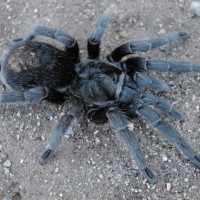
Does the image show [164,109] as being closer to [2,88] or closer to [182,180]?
[182,180]

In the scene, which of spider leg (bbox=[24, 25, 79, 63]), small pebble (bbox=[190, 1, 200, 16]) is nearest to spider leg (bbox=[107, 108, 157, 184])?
spider leg (bbox=[24, 25, 79, 63])

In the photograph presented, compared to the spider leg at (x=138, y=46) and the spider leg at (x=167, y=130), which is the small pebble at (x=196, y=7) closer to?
the spider leg at (x=138, y=46)

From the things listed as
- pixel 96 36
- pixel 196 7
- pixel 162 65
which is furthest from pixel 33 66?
pixel 196 7

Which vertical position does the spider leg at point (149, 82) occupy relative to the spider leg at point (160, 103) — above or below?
above

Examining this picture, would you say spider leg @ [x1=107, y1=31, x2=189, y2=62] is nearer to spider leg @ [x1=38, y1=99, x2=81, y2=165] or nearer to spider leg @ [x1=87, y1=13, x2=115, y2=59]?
spider leg @ [x1=87, y1=13, x2=115, y2=59]

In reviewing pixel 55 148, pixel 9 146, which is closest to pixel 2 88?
pixel 9 146

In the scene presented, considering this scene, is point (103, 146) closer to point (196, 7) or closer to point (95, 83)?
point (95, 83)

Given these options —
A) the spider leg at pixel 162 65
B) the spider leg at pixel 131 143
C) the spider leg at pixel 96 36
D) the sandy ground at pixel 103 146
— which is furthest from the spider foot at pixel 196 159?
the spider leg at pixel 96 36
